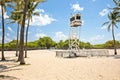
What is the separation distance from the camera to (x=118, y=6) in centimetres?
4266

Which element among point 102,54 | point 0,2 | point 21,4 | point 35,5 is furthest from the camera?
point 102,54

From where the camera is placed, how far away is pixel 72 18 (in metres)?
70.1

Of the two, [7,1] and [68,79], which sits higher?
[7,1]

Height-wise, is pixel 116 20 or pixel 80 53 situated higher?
pixel 116 20

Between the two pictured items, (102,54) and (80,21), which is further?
(80,21)

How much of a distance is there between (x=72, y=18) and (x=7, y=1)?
36779 mm

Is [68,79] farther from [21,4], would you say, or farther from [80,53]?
[80,53]

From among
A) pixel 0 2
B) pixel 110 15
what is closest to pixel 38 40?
pixel 110 15

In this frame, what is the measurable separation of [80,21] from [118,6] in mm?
25956

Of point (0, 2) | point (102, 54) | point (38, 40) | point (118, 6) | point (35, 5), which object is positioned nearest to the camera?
point (0, 2)

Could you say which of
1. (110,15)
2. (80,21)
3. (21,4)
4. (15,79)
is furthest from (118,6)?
(15,79)

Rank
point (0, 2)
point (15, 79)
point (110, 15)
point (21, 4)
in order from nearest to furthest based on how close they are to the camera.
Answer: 1. point (15, 79)
2. point (21, 4)
3. point (0, 2)
4. point (110, 15)

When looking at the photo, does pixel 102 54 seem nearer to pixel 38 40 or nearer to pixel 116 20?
pixel 116 20

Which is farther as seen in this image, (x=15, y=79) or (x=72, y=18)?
(x=72, y=18)
